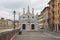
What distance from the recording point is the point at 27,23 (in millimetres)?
117312

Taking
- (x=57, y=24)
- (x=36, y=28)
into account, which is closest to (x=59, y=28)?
(x=57, y=24)

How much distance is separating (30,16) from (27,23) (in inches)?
202

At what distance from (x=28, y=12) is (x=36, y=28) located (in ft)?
40.6

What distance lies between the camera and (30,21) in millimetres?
117938

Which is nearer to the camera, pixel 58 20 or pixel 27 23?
pixel 58 20

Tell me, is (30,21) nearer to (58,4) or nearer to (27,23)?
(27,23)

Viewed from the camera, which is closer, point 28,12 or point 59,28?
point 59,28

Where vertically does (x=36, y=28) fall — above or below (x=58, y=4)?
below

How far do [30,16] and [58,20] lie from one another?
43.3 m

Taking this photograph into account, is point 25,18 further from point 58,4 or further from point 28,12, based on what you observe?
point 58,4

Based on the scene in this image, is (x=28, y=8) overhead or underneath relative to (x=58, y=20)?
overhead

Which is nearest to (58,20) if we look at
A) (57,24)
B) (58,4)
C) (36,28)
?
(57,24)

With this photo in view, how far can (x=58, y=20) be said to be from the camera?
255 ft

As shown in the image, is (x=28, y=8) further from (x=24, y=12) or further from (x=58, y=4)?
(x=58, y=4)
